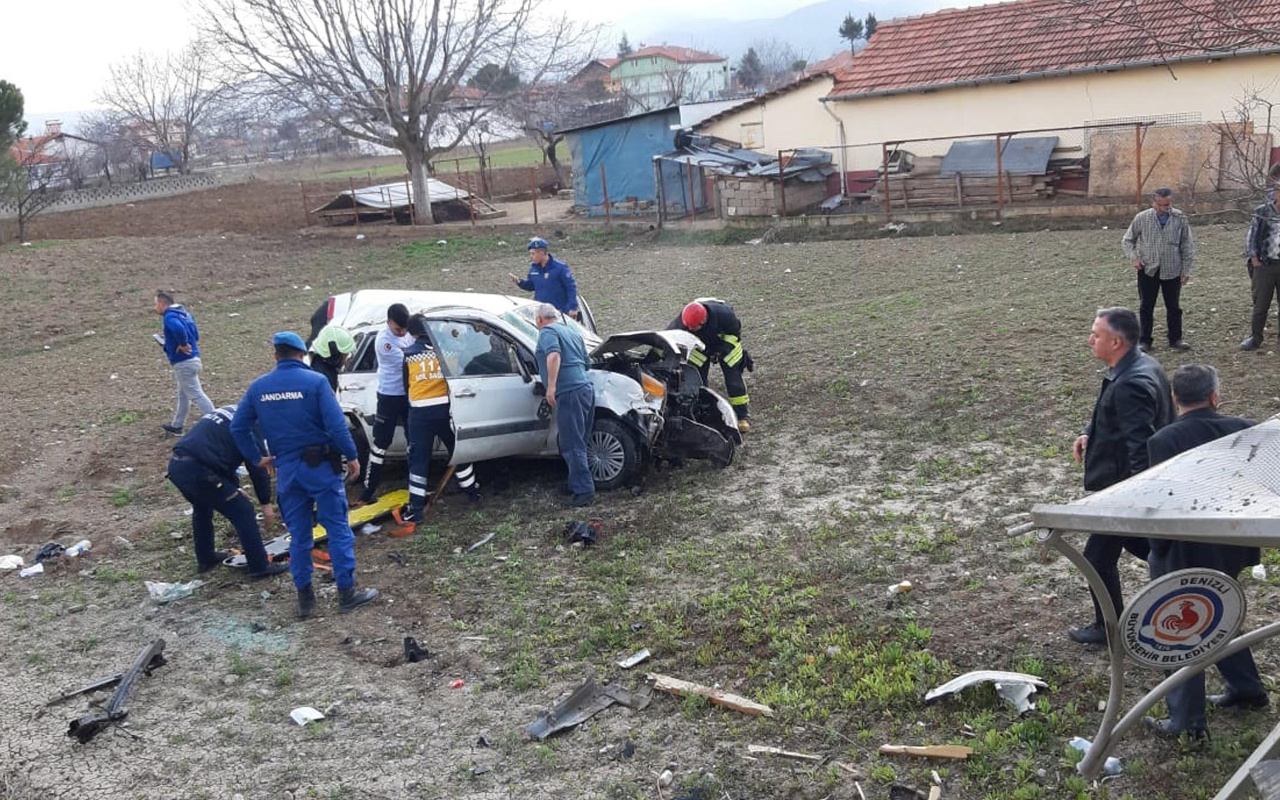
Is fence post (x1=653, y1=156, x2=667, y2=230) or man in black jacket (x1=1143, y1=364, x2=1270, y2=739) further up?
fence post (x1=653, y1=156, x2=667, y2=230)

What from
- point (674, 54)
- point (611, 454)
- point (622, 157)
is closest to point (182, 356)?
point (611, 454)

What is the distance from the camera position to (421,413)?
8328 mm

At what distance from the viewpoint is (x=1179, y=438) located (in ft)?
14.8

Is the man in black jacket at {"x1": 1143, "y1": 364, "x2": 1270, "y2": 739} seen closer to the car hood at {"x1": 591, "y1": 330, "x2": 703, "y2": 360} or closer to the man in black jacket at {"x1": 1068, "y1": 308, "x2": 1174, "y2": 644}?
the man in black jacket at {"x1": 1068, "y1": 308, "x2": 1174, "y2": 644}

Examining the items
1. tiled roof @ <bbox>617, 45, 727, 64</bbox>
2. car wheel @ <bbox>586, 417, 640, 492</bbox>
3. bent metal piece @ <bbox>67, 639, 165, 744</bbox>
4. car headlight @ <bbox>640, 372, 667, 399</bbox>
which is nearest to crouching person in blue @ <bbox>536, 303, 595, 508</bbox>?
car wheel @ <bbox>586, 417, 640, 492</bbox>

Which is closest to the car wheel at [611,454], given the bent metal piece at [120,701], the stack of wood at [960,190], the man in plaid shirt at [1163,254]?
the bent metal piece at [120,701]

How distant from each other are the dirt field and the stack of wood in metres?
9.29

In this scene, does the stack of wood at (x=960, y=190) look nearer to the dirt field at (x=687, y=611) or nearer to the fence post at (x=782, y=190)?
the fence post at (x=782, y=190)

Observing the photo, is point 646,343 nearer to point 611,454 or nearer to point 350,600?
point 611,454

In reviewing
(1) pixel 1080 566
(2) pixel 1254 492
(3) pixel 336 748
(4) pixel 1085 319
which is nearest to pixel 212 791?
(3) pixel 336 748

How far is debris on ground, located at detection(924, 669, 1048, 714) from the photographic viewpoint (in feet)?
15.9

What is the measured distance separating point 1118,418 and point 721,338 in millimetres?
4947

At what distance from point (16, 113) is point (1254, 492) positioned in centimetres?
3460

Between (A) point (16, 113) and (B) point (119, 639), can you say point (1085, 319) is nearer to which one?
(B) point (119, 639)
